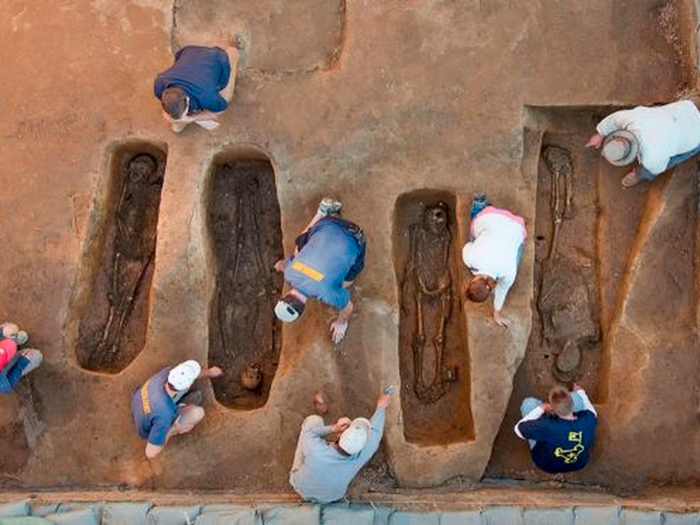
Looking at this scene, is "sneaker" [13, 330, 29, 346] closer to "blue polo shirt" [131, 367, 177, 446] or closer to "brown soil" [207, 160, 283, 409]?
"blue polo shirt" [131, 367, 177, 446]

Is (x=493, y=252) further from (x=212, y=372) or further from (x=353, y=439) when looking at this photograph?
(x=212, y=372)

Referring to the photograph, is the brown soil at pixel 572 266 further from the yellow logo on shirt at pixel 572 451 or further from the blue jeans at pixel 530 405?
the yellow logo on shirt at pixel 572 451

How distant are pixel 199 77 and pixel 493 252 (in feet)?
8.81

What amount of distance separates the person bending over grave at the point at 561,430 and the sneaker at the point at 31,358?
4002 millimetres

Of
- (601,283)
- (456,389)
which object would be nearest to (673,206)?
(601,283)

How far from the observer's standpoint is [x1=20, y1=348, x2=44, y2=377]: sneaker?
688 centimetres

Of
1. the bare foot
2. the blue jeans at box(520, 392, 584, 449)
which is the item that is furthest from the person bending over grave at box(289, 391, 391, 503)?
the blue jeans at box(520, 392, 584, 449)

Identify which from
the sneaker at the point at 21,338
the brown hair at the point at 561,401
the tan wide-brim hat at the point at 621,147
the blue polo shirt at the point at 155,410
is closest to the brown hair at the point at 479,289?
the brown hair at the point at 561,401

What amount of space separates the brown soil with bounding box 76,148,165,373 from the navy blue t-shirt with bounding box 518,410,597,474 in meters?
3.56

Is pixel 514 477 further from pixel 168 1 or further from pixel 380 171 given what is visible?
pixel 168 1

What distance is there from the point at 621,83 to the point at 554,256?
5.22ft

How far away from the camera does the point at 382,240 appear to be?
7.03 meters

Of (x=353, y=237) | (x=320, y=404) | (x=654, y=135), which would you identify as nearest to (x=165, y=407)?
(x=320, y=404)

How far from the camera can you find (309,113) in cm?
714
